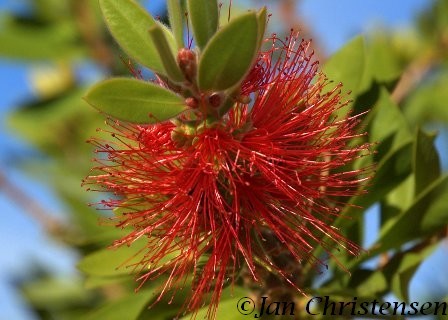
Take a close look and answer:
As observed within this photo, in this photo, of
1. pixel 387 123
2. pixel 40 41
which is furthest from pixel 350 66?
pixel 40 41

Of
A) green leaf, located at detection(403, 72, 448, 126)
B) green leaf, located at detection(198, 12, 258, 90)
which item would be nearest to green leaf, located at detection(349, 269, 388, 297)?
green leaf, located at detection(198, 12, 258, 90)

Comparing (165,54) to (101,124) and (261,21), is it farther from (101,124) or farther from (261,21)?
(101,124)

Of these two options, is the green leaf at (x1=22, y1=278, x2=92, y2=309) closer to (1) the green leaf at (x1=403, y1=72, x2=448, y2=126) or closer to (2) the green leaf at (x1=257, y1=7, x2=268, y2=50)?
(1) the green leaf at (x1=403, y1=72, x2=448, y2=126)

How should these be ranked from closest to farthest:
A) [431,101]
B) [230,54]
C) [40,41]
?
[230,54] < [431,101] < [40,41]

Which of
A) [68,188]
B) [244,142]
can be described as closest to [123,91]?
[244,142]

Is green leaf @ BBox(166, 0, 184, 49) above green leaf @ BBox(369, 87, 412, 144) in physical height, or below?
above

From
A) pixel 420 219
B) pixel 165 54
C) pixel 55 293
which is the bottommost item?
pixel 55 293

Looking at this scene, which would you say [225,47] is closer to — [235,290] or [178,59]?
[178,59]

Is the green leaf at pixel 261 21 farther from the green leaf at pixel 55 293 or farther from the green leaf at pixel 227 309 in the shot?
the green leaf at pixel 55 293
